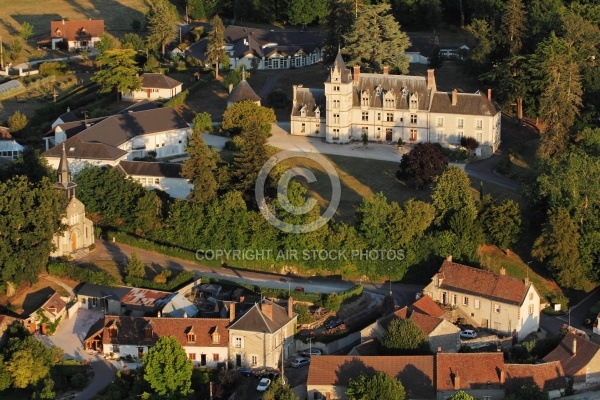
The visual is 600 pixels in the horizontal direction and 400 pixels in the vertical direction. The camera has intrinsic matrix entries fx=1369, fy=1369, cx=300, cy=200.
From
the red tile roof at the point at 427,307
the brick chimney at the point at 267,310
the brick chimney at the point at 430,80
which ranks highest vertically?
the brick chimney at the point at 430,80

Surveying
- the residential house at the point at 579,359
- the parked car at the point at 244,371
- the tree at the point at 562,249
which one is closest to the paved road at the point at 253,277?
the tree at the point at 562,249

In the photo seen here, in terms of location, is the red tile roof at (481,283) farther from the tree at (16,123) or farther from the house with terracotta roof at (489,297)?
the tree at (16,123)

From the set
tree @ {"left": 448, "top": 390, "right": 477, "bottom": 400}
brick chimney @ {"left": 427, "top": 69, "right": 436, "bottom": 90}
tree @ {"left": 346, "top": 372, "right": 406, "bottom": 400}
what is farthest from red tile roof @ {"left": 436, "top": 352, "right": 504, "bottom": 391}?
brick chimney @ {"left": 427, "top": 69, "right": 436, "bottom": 90}

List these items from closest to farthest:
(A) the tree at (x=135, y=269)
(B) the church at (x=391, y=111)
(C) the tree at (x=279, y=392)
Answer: (C) the tree at (x=279, y=392) → (A) the tree at (x=135, y=269) → (B) the church at (x=391, y=111)

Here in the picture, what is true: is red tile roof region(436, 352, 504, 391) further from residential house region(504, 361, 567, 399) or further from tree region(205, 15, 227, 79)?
tree region(205, 15, 227, 79)

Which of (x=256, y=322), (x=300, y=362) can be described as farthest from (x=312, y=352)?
(x=256, y=322)

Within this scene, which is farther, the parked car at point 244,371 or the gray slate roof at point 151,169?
the gray slate roof at point 151,169

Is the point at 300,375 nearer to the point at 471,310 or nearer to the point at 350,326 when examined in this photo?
the point at 350,326

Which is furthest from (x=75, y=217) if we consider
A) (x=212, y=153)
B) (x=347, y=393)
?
(x=347, y=393)
